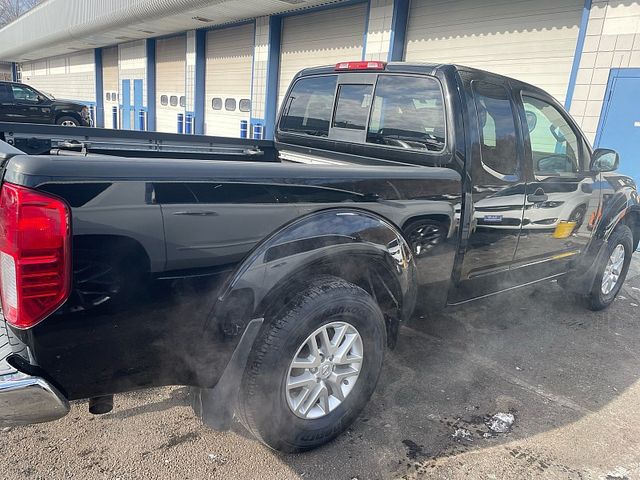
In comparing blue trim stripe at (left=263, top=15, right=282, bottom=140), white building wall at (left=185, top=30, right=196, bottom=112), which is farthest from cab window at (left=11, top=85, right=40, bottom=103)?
blue trim stripe at (left=263, top=15, right=282, bottom=140)

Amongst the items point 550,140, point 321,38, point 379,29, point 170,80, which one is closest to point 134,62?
point 170,80

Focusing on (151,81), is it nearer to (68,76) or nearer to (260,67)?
(260,67)

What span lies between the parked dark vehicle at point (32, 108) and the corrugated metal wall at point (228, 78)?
475 cm

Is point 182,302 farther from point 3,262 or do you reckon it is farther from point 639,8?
point 639,8

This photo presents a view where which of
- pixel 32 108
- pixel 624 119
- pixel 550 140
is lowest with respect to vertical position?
pixel 32 108

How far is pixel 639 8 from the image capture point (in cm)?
652

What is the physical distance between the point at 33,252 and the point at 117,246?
0.85 feet

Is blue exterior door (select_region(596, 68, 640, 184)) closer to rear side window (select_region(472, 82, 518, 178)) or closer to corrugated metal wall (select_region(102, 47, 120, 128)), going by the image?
rear side window (select_region(472, 82, 518, 178))

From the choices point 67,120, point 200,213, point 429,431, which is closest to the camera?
point 200,213

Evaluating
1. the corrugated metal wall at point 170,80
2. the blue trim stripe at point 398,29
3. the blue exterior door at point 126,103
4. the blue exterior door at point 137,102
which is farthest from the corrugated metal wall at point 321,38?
the blue exterior door at point 126,103

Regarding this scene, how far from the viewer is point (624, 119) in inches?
272

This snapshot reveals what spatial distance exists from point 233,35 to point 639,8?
1108cm

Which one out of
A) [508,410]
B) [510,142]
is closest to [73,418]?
[508,410]

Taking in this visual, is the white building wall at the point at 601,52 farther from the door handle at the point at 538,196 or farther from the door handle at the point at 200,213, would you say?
the door handle at the point at 200,213
